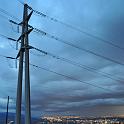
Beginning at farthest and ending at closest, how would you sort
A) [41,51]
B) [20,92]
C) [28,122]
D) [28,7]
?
[28,7]
[41,51]
[20,92]
[28,122]

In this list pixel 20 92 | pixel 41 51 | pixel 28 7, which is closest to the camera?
pixel 20 92

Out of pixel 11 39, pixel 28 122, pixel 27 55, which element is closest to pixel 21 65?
pixel 27 55

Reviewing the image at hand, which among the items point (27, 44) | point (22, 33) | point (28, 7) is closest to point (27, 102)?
point (27, 44)

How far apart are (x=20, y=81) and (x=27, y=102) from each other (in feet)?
11.0

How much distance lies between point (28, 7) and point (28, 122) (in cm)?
1712

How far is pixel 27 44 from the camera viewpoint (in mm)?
39781

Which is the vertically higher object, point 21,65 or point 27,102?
point 21,65

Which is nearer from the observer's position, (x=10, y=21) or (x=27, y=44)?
(x=27, y=44)

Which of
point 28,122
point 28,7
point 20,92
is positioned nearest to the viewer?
point 28,122

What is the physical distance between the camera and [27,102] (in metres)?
35.9

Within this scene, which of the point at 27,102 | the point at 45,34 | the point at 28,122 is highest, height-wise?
the point at 45,34

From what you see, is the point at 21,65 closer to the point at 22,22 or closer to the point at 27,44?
the point at 27,44

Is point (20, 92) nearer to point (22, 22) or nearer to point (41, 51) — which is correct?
point (41, 51)

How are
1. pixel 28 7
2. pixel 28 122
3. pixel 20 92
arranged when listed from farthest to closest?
pixel 28 7 → pixel 20 92 → pixel 28 122
